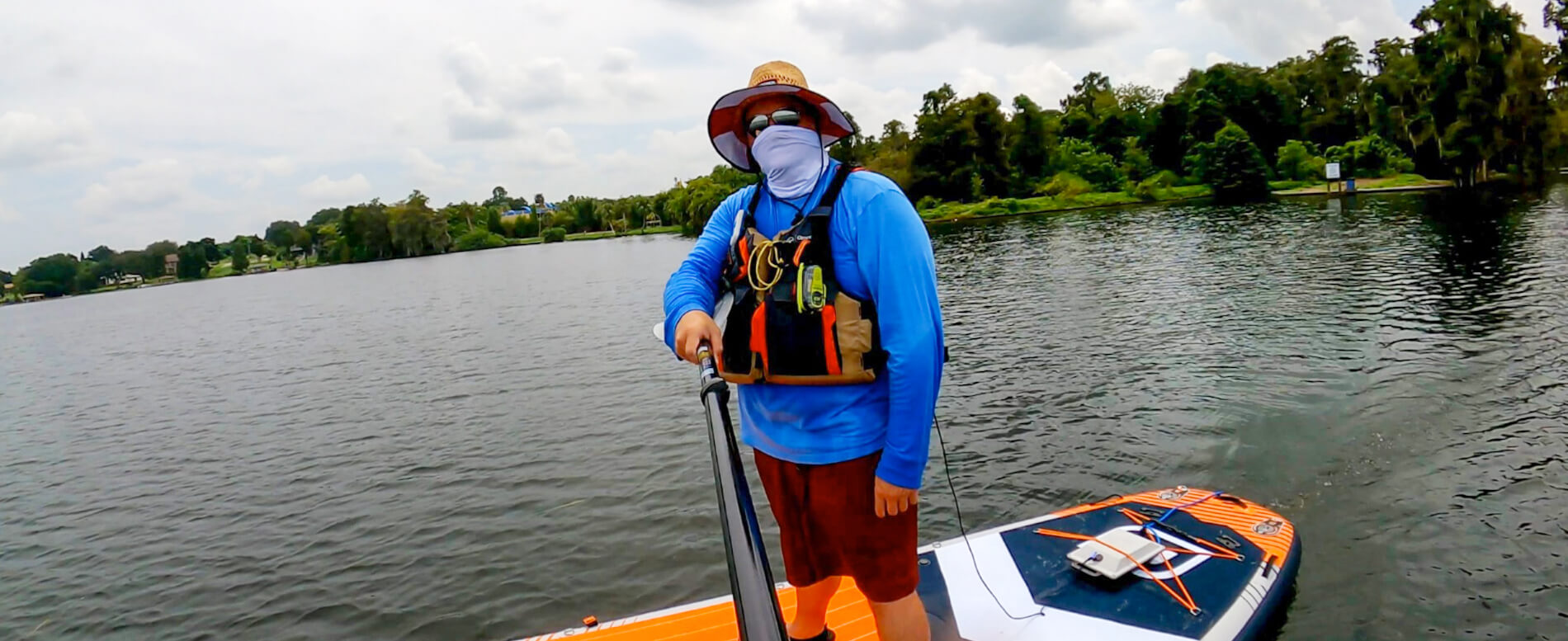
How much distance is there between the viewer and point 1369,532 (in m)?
7.30

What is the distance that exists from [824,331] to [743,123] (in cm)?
86

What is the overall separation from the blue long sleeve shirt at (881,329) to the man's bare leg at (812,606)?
32.9 inches

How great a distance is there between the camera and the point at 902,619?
2.93m

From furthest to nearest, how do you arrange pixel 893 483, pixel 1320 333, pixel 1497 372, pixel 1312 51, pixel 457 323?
pixel 1312 51 → pixel 457 323 → pixel 1320 333 → pixel 1497 372 → pixel 893 483

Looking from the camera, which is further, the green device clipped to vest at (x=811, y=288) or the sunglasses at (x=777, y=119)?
the sunglasses at (x=777, y=119)

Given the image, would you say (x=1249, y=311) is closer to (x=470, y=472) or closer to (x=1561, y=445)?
(x=1561, y=445)

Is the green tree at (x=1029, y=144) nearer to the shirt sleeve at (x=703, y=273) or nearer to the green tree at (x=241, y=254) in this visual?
the shirt sleeve at (x=703, y=273)

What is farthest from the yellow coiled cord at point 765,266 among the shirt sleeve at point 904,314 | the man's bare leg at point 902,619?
the man's bare leg at point 902,619

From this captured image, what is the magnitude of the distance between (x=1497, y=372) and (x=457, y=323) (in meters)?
29.9

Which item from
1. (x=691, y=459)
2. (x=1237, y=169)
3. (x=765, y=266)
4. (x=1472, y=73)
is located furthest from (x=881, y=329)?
(x=1237, y=169)

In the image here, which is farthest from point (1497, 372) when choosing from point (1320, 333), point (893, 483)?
point (893, 483)

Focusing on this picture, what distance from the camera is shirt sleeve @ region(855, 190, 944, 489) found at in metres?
2.36

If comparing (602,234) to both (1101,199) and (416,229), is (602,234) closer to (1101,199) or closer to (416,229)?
(416,229)

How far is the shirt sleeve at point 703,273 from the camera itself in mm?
2771
